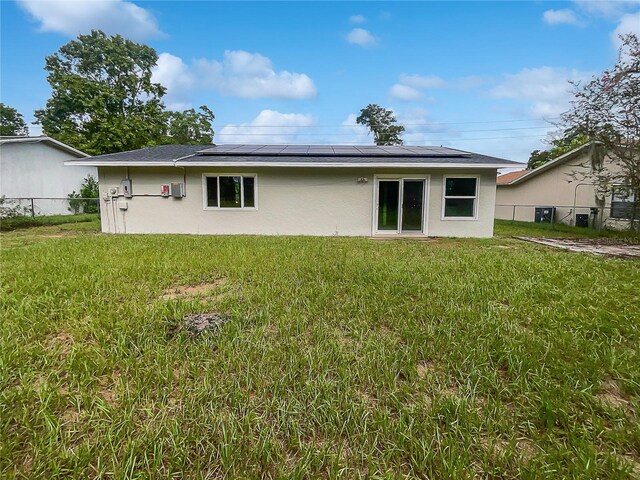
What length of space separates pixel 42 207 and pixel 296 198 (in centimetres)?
1382

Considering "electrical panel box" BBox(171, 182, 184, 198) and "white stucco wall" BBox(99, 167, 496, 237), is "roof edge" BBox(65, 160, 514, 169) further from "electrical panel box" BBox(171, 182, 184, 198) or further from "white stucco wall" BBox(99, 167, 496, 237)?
"electrical panel box" BBox(171, 182, 184, 198)

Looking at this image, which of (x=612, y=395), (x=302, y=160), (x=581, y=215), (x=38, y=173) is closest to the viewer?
(x=612, y=395)

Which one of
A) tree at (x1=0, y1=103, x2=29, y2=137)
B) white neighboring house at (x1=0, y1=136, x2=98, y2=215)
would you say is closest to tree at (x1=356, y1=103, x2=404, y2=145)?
white neighboring house at (x1=0, y1=136, x2=98, y2=215)

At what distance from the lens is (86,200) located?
58.1 feet

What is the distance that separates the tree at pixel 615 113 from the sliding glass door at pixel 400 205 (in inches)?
243

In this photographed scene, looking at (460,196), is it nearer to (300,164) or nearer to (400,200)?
(400,200)

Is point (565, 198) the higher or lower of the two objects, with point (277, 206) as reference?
higher

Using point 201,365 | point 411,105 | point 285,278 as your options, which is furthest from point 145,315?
point 411,105

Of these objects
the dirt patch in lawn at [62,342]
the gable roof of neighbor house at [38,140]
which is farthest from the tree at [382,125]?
the dirt patch in lawn at [62,342]

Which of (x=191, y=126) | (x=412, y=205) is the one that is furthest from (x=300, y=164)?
(x=191, y=126)

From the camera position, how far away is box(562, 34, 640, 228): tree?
9.98m

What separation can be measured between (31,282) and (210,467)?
410 centimetres

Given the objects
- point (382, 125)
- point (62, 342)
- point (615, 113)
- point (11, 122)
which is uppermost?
point (382, 125)

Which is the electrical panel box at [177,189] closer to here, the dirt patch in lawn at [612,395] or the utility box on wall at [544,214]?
the dirt patch in lawn at [612,395]
